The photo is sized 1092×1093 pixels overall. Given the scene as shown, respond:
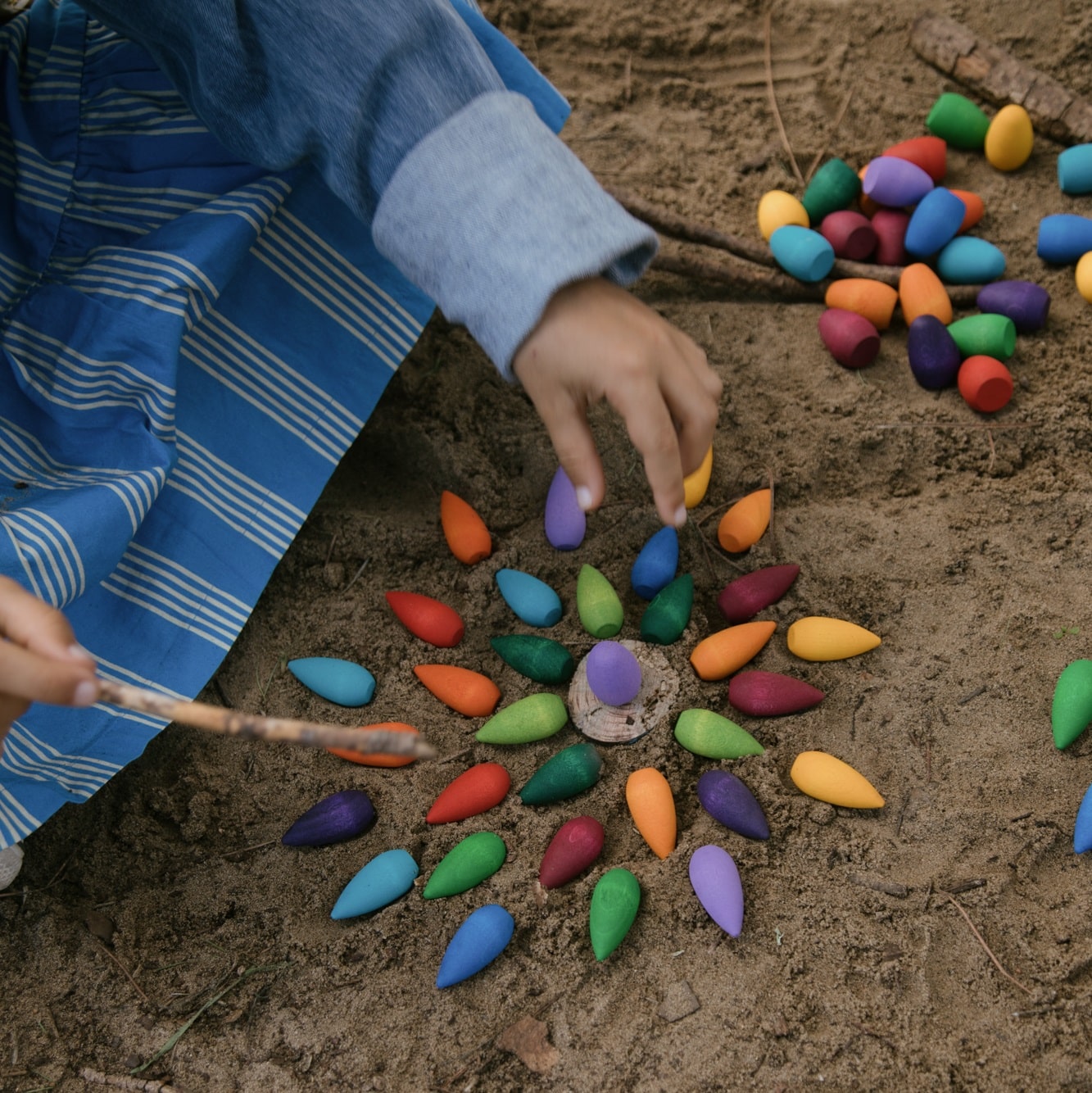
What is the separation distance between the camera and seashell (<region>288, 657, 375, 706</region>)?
1469 mm

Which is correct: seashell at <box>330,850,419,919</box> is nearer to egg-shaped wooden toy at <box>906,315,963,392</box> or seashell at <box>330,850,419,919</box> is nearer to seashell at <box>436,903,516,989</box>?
seashell at <box>436,903,516,989</box>

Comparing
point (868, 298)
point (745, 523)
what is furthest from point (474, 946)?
point (868, 298)

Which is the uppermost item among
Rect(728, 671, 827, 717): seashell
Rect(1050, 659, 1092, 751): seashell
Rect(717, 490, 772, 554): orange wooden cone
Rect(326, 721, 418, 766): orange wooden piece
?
Rect(326, 721, 418, 766): orange wooden piece

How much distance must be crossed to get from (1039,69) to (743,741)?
1770 mm

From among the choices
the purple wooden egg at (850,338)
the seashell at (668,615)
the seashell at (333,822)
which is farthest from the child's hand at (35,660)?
the purple wooden egg at (850,338)

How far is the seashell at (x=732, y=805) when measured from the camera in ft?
4.14

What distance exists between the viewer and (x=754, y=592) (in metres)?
1.48

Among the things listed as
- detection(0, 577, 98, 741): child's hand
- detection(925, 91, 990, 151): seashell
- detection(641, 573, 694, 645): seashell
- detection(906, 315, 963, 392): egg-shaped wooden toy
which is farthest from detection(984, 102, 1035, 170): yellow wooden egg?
detection(0, 577, 98, 741): child's hand

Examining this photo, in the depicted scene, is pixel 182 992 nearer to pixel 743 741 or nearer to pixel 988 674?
pixel 743 741

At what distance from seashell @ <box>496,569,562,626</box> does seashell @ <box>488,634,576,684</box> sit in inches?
1.5

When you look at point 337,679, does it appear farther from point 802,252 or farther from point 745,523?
point 802,252

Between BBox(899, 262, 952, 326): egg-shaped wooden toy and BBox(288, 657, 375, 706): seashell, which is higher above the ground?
BBox(288, 657, 375, 706): seashell

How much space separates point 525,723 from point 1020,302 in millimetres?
1205

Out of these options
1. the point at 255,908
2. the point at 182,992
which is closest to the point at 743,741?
the point at 255,908
